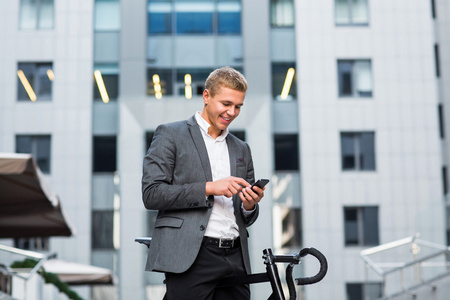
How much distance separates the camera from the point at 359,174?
1872cm

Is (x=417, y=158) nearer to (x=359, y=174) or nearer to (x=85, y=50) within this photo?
(x=359, y=174)

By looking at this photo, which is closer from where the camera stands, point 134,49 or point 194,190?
point 194,190

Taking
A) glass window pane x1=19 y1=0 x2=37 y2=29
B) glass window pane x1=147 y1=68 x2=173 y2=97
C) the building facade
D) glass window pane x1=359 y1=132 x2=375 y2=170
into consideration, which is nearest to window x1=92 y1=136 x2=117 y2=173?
the building facade

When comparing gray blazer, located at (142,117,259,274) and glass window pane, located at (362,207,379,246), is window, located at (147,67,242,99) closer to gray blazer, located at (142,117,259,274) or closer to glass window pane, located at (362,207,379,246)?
glass window pane, located at (362,207,379,246)

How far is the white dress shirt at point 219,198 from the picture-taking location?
8.93ft

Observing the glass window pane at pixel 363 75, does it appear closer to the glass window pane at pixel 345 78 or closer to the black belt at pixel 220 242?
the glass window pane at pixel 345 78

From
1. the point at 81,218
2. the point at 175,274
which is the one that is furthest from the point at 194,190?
the point at 81,218

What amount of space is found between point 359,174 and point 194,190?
16.5 metres

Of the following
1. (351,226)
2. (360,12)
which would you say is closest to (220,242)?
(351,226)

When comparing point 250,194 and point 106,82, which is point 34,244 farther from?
point 250,194

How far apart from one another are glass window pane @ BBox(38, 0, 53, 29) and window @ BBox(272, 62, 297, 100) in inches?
236

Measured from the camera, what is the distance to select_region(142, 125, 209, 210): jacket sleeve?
264cm

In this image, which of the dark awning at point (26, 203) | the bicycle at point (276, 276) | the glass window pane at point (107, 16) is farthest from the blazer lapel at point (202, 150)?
the glass window pane at point (107, 16)

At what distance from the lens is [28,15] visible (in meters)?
19.2
